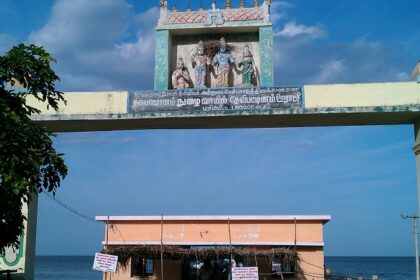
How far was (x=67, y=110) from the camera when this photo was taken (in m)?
11.2

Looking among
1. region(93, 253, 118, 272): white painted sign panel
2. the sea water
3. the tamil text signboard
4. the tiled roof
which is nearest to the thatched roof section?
region(93, 253, 118, 272): white painted sign panel

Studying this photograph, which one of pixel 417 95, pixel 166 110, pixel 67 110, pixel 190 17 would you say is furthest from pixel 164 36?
pixel 417 95

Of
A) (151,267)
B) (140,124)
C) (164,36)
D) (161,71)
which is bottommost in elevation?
(151,267)

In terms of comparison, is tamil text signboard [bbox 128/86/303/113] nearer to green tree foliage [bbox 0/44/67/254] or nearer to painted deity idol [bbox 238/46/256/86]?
painted deity idol [bbox 238/46/256/86]

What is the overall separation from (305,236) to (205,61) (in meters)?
5.17

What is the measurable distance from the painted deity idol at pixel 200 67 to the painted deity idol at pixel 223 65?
7.8 inches

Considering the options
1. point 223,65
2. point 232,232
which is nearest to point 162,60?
point 223,65

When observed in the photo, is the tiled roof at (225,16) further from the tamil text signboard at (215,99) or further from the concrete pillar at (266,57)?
the tamil text signboard at (215,99)

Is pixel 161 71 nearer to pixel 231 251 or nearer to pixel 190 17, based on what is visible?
pixel 190 17

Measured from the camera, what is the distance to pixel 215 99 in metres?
11.0

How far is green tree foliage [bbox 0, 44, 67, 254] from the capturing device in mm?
5457

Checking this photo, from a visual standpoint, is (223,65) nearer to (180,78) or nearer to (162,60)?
(180,78)

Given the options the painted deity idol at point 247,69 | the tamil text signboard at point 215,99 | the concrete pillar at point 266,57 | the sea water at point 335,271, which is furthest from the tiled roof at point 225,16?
the sea water at point 335,271

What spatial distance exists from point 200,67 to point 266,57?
1305 mm
